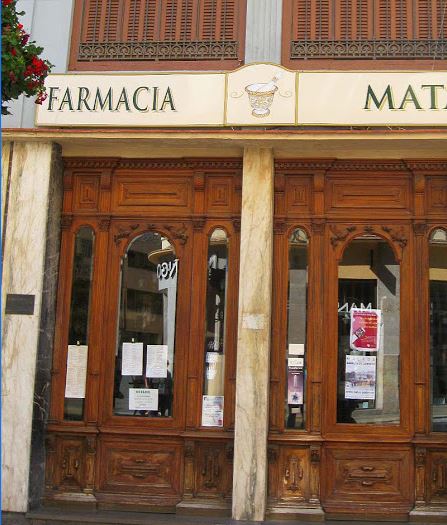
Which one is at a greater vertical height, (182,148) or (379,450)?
(182,148)

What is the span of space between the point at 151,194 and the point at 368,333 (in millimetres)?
2745

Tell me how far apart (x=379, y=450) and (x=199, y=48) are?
15.1ft

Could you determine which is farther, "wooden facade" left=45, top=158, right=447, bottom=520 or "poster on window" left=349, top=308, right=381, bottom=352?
"poster on window" left=349, top=308, right=381, bottom=352

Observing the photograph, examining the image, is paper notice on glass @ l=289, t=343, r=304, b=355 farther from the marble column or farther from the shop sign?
the shop sign

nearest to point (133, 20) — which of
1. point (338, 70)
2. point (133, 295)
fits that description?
point (338, 70)

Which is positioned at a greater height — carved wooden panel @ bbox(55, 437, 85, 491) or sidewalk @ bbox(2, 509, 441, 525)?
carved wooden panel @ bbox(55, 437, 85, 491)

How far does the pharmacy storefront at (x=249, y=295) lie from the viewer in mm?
6992

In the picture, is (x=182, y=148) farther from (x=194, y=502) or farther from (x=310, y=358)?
(x=194, y=502)

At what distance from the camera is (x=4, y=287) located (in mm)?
7234

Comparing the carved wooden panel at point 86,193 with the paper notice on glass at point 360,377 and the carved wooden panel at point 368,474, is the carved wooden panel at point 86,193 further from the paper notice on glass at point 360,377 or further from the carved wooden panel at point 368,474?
the carved wooden panel at point 368,474

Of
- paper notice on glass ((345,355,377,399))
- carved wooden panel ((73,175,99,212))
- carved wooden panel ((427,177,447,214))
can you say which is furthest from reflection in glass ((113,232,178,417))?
carved wooden panel ((427,177,447,214))

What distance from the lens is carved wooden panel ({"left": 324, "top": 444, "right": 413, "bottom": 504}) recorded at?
6.96 meters

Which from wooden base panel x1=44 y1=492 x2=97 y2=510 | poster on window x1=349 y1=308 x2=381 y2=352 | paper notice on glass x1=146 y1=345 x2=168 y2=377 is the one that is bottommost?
wooden base panel x1=44 y1=492 x2=97 y2=510

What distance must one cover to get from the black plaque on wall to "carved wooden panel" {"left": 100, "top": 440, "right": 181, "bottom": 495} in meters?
1.58
